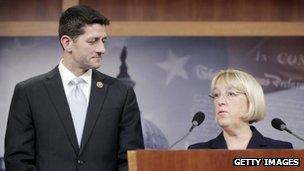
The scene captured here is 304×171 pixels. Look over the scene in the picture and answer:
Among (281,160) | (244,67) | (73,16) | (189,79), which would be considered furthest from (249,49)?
(281,160)

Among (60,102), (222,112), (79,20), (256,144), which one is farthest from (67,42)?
(256,144)

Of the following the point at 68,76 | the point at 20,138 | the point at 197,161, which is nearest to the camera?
the point at 197,161

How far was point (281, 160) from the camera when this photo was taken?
1.76m

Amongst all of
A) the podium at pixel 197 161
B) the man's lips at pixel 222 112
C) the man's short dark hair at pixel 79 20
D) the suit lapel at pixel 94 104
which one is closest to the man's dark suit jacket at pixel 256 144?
the man's lips at pixel 222 112

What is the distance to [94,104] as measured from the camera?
7.71ft

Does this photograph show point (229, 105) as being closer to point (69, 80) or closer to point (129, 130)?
point (129, 130)

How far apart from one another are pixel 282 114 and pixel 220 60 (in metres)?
0.49

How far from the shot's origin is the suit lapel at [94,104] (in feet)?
7.59

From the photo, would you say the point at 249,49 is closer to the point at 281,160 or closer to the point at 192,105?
the point at 192,105

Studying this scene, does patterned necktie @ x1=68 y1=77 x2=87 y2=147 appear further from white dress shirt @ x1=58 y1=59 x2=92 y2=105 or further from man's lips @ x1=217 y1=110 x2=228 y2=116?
man's lips @ x1=217 y1=110 x2=228 y2=116

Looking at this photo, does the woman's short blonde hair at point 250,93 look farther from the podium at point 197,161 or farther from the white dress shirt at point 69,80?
the podium at point 197,161

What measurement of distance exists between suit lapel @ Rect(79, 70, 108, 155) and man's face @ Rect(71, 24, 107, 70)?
7 centimetres

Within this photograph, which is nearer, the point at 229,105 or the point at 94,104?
the point at 94,104

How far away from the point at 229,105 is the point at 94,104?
497 millimetres
